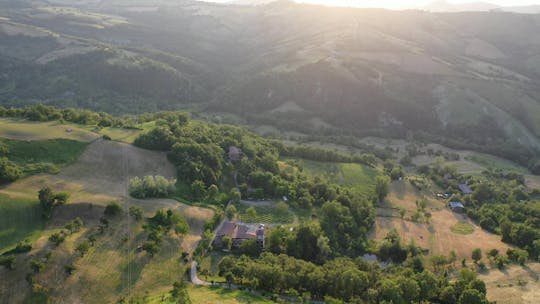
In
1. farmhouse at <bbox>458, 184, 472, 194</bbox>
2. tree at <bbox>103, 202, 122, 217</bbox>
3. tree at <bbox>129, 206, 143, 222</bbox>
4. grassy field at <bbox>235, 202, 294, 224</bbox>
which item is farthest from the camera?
farmhouse at <bbox>458, 184, 472, 194</bbox>

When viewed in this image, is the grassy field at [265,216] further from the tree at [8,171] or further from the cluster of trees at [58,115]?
the tree at [8,171]

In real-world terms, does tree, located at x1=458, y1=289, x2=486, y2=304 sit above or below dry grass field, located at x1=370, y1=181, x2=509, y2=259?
above

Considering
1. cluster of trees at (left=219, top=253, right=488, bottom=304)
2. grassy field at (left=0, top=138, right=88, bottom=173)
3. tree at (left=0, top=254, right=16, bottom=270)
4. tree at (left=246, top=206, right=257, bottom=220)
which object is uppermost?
grassy field at (left=0, top=138, right=88, bottom=173)

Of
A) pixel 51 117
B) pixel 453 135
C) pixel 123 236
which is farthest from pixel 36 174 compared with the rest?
pixel 453 135

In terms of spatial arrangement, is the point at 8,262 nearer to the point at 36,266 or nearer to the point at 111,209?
the point at 36,266

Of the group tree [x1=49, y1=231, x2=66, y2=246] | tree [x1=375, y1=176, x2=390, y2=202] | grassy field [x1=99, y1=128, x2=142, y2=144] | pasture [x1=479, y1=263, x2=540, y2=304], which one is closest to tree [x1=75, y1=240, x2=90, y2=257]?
tree [x1=49, y1=231, x2=66, y2=246]

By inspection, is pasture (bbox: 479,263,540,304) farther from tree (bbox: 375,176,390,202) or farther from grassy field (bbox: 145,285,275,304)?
grassy field (bbox: 145,285,275,304)

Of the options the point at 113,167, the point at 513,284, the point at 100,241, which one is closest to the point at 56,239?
the point at 100,241
